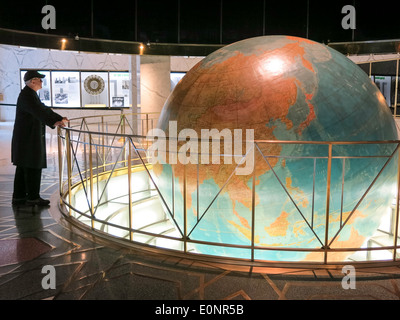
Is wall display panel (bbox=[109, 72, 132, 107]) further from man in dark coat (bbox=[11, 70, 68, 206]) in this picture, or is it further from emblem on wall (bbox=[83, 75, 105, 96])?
man in dark coat (bbox=[11, 70, 68, 206])

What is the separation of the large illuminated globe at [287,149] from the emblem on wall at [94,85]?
16243 mm

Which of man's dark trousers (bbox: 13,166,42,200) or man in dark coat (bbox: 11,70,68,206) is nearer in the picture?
man in dark coat (bbox: 11,70,68,206)

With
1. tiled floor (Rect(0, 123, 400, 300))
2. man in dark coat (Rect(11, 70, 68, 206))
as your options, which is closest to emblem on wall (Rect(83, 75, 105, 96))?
man in dark coat (Rect(11, 70, 68, 206))

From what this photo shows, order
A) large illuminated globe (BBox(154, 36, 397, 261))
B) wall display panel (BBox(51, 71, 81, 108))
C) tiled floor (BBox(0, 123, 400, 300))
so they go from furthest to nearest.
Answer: wall display panel (BBox(51, 71, 81, 108)) < large illuminated globe (BBox(154, 36, 397, 261)) < tiled floor (BBox(0, 123, 400, 300))

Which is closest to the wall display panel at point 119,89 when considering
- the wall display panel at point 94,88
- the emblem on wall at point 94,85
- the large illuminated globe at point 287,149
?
the wall display panel at point 94,88

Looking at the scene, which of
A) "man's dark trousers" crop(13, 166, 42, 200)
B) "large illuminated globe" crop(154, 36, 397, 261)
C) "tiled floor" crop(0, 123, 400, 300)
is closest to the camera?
"tiled floor" crop(0, 123, 400, 300)

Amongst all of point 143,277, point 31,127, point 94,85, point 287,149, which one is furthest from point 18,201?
point 94,85

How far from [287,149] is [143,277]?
6.32 feet

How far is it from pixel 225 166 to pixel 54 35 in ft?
16.8

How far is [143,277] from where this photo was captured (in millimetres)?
3801

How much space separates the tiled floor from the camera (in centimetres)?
347

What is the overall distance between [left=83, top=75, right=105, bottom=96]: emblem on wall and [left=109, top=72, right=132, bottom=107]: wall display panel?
0.51 m
